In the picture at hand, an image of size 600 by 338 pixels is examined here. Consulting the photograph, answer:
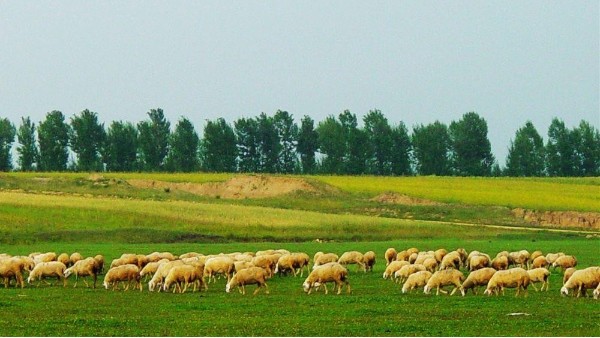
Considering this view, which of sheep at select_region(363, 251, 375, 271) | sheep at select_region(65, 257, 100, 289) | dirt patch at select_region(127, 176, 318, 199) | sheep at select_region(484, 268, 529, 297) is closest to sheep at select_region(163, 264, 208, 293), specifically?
sheep at select_region(65, 257, 100, 289)

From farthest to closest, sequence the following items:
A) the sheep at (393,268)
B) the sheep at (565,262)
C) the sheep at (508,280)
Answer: the sheep at (565,262) → the sheep at (393,268) → the sheep at (508,280)

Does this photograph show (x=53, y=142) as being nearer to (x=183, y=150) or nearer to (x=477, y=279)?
(x=183, y=150)

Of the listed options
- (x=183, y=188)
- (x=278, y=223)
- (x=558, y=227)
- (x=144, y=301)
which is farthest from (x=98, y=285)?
(x=183, y=188)

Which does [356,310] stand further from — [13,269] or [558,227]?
[558,227]

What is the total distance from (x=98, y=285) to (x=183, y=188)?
66784 millimetres

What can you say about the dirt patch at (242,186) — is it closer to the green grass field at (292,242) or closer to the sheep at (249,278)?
the green grass field at (292,242)

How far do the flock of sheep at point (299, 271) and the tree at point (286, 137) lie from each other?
94706 millimetres

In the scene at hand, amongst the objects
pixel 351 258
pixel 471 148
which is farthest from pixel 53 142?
pixel 351 258

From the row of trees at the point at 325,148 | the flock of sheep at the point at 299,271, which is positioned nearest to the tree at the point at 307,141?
the row of trees at the point at 325,148

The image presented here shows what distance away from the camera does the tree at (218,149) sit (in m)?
135

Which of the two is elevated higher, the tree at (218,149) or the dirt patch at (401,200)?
the tree at (218,149)

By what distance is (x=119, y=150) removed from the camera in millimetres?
133625

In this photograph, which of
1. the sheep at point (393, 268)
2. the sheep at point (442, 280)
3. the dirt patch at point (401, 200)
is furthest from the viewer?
the dirt patch at point (401, 200)

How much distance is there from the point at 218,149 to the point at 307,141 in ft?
37.6
